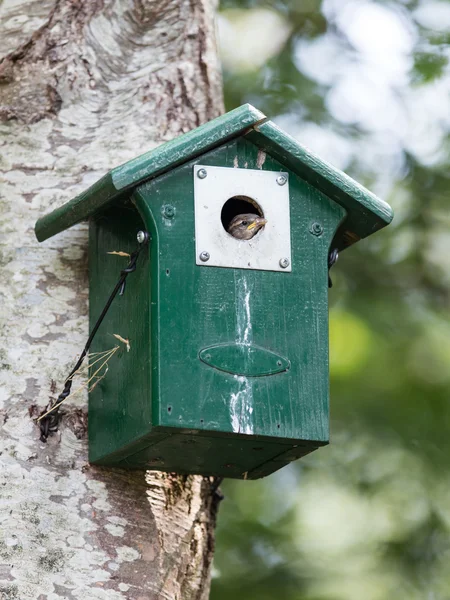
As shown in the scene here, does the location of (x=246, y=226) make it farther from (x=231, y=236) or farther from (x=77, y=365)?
(x=77, y=365)

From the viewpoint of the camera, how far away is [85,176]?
3.40 meters

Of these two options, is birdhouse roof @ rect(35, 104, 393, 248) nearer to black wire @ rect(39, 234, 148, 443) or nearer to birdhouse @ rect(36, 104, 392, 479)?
birdhouse @ rect(36, 104, 392, 479)

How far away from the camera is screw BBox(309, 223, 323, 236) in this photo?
3029 mm

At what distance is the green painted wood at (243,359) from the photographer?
2.78 m

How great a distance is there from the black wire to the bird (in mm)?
271

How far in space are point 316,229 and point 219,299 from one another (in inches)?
14.5

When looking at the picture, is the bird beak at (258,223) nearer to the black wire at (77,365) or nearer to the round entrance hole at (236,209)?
the round entrance hole at (236,209)

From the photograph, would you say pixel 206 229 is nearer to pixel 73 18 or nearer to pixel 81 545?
pixel 81 545

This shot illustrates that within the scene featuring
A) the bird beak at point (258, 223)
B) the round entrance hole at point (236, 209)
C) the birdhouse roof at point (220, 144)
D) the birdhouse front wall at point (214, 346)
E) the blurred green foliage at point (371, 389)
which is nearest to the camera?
the birdhouse front wall at point (214, 346)

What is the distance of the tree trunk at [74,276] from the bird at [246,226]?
48 centimetres

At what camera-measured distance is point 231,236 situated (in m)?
2.90

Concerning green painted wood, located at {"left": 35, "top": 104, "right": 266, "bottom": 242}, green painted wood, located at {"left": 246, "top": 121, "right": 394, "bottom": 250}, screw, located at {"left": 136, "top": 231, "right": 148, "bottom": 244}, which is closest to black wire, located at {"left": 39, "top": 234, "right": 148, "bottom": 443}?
screw, located at {"left": 136, "top": 231, "right": 148, "bottom": 244}

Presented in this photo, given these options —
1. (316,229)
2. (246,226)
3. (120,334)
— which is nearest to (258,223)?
(246,226)

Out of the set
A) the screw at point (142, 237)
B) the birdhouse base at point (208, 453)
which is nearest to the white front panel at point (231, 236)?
the screw at point (142, 237)
